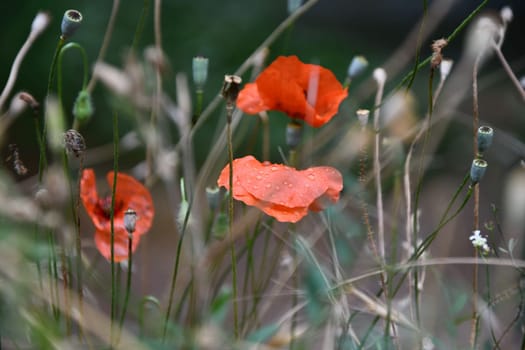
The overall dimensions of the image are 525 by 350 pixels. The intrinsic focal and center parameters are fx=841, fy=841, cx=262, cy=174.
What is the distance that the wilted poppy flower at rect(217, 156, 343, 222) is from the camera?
0.65 metres

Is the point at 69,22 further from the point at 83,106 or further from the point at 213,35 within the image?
the point at 213,35

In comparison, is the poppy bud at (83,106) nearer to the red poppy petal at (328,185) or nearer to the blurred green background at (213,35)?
the red poppy petal at (328,185)

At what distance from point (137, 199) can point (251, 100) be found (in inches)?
5.8

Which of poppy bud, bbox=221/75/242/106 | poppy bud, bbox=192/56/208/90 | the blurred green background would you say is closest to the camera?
poppy bud, bbox=221/75/242/106

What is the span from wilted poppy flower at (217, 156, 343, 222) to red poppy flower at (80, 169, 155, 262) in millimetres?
146

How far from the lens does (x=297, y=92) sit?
0.79m

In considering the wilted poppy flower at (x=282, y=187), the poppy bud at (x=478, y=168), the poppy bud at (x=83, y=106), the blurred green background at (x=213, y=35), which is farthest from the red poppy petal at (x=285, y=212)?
the blurred green background at (x=213, y=35)

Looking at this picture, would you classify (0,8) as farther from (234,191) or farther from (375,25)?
(234,191)

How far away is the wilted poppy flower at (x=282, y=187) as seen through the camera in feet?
2.12

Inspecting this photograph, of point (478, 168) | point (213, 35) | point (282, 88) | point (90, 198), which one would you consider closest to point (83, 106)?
point (90, 198)

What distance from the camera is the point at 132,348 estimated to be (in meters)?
0.53

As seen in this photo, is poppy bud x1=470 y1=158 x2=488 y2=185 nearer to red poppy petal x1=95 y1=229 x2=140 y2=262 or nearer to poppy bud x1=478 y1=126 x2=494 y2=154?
poppy bud x1=478 y1=126 x2=494 y2=154

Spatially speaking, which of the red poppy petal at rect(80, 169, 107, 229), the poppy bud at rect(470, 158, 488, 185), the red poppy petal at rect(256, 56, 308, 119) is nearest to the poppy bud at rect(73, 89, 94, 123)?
the red poppy petal at rect(80, 169, 107, 229)

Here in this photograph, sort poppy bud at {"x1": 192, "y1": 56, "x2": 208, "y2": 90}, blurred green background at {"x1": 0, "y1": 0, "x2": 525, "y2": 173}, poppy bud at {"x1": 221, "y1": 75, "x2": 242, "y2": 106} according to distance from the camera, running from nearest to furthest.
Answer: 1. poppy bud at {"x1": 221, "y1": 75, "x2": 242, "y2": 106}
2. poppy bud at {"x1": 192, "y1": 56, "x2": 208, "y2": 90}
3. blurred green background at {"x1": 0, "y1": 0, "x2": 525, "y2": 173}
